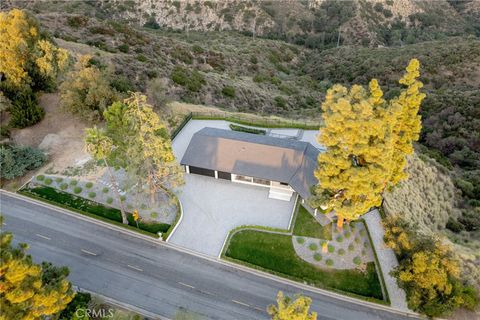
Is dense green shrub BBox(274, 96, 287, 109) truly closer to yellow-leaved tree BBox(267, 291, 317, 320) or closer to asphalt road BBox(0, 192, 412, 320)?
asphalt road BBox(0, 192, 412, 320)

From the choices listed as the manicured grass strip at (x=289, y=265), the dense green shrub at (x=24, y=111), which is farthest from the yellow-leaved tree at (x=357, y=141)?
the dense green shrub at (x=24, y=111)

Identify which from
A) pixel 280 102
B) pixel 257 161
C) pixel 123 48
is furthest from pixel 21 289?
pixel 123 48

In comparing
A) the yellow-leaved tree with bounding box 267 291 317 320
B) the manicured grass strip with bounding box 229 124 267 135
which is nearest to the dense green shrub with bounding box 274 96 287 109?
the manicured grass strip with bounding box 229 124 267 135

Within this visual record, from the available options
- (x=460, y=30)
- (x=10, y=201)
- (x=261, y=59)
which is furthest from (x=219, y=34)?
(x=10, y=201)

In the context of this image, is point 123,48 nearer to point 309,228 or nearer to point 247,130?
point 247,130

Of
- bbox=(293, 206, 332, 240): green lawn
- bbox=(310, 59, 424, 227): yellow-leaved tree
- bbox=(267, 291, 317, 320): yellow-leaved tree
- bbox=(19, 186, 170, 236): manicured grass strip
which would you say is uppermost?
bbox=(310, 59, 424, 227): yellow-leaved tree

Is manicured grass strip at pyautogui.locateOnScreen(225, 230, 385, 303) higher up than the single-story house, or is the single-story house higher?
the single-story house
